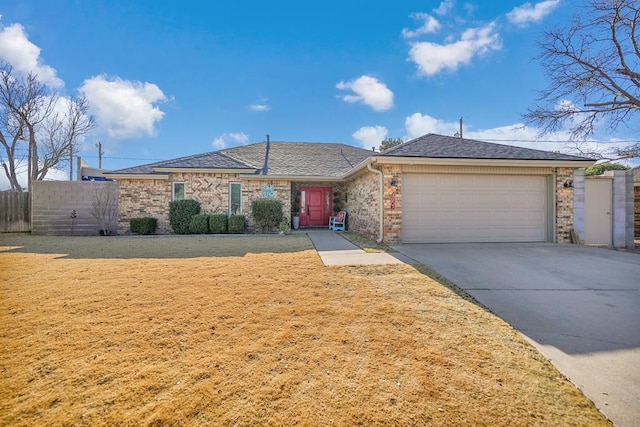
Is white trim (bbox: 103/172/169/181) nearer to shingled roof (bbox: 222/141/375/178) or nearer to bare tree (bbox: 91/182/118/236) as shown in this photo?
bare tree (bbox: 91/182/118/236)

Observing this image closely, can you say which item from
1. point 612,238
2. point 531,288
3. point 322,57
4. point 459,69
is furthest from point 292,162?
point 612,238

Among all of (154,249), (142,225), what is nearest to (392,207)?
(154,249)

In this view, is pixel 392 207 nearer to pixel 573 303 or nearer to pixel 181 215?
pixel 573 303

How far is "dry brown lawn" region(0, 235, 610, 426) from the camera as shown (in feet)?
5.59

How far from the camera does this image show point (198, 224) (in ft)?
36.5

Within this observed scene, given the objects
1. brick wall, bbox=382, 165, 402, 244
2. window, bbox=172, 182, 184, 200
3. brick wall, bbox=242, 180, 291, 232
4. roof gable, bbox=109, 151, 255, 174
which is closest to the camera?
brick wall, bbox=382, 165, 402, 244

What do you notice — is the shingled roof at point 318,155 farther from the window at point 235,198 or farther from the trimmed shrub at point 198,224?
the trimmed shrub at point 198,224

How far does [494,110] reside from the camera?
13430mm

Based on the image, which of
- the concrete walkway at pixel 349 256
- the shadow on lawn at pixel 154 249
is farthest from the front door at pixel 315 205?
the concrete walkway at pixel 349 256

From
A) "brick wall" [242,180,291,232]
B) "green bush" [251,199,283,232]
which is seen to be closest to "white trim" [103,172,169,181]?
"brick wall" [242,180,291,232]

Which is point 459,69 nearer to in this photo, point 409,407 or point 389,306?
point 389,306

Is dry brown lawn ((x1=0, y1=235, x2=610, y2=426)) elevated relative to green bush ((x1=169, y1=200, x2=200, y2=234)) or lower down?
lower down

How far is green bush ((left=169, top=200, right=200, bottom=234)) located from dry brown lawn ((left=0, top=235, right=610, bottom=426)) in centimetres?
689

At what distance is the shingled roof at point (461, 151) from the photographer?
8219 mm
